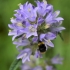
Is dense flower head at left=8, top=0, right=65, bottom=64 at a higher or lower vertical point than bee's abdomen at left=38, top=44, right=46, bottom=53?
higher

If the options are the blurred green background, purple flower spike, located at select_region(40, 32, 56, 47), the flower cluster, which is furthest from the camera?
the blurred green background

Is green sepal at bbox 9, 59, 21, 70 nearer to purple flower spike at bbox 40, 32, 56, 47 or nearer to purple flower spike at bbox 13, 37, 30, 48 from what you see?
purple flower spike at bbox 13, 37, 30, 48

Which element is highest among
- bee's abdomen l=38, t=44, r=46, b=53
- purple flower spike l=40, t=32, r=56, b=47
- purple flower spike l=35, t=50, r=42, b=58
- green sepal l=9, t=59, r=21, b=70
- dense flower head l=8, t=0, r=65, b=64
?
dense flower head l=8, t=0, r=65, b=64

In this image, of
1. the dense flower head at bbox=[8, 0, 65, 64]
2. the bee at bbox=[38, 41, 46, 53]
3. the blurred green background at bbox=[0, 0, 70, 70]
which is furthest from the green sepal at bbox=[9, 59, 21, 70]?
the blurred green background at bbox=[0, 0, 70, 70]

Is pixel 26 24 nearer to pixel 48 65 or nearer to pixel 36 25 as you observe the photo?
pixel 36 25

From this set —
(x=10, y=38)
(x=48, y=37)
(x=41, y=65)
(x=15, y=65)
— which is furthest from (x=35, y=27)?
(x=10, y=38)

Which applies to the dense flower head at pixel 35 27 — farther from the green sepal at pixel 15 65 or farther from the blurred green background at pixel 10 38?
the blurred green background at pixel 10 38
